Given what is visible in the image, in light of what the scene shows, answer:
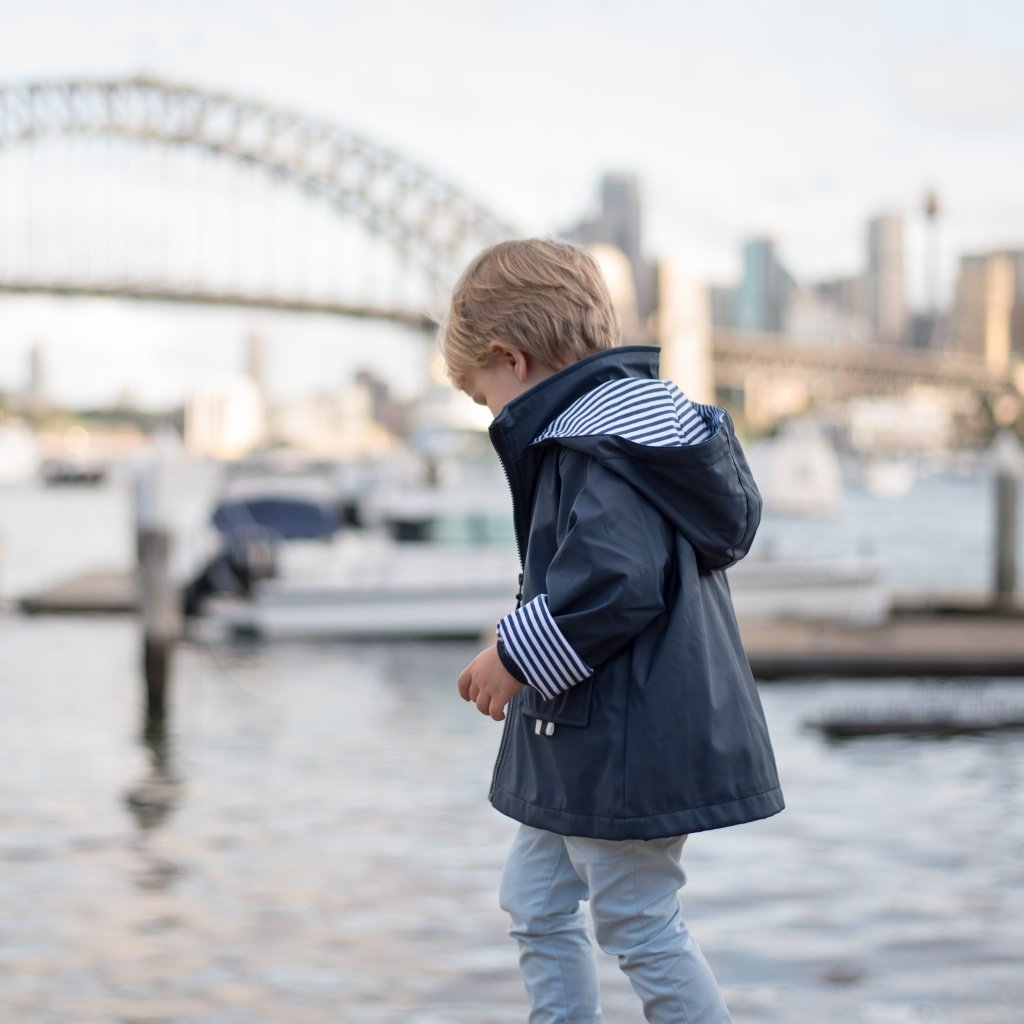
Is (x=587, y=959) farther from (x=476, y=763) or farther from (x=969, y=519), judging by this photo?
(x=969, y=519)

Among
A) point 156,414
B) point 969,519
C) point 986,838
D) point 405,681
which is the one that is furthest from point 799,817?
point 156,414

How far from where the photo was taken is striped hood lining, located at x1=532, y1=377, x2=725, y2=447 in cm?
224

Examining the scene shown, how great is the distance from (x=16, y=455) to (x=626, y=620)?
10881cm

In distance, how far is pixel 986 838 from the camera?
18.0ft

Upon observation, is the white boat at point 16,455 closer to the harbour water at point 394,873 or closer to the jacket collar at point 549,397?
the harbour water at point 394,873

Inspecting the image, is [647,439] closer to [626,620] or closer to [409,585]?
[626,620]

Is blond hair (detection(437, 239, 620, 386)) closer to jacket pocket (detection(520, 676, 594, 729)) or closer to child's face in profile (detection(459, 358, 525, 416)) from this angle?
child's face in profile (detection(459, 358, 525, 416))

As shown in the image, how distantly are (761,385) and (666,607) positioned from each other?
282 ft

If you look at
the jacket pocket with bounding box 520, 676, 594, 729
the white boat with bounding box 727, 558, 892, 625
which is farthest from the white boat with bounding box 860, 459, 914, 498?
the jacket pocket with bounding box 520, 676, 594, 729

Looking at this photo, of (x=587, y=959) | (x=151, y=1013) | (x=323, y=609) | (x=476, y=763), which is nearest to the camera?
(x=587, y=959)

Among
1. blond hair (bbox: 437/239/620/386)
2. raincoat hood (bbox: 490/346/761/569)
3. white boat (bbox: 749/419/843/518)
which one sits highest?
blond hair (bbox: 437/239/620/386)

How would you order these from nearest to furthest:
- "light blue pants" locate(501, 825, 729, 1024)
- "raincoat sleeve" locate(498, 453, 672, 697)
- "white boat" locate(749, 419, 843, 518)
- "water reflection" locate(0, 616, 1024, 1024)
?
"raincoat sleeve" locate(498, 453, 672, 697), "light blue pants" locate(501, 825, 729, 1024), "water reflection" locate(0, 616, 1024, 1024), "white boat" locate(749, 419, 843, 518)

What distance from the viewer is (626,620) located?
2180 mm

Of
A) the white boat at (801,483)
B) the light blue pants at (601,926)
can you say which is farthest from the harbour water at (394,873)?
the white boat at (801,483)
